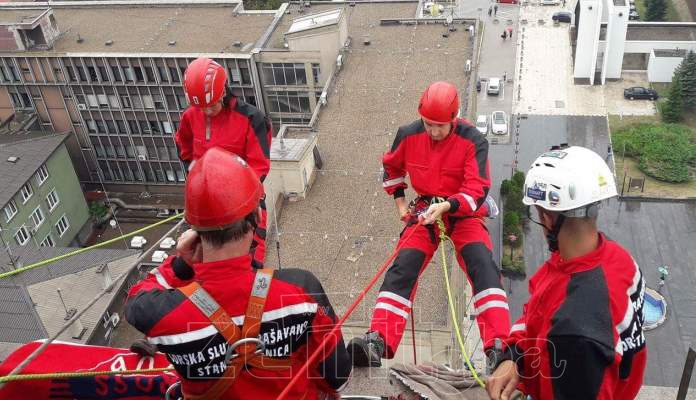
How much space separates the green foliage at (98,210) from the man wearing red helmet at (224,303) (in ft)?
109

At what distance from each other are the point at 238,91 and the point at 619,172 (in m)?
21.1

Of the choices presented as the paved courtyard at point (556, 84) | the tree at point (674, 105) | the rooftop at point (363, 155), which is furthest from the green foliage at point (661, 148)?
the rooftop at point (363, 155)

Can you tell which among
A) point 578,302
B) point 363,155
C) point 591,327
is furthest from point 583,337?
point 363,155

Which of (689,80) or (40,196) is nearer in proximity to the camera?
(40,196)

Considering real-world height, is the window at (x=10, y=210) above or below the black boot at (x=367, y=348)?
below

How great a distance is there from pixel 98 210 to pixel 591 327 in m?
35.0

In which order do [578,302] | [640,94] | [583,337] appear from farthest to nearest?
[640,94] → [578,302] → [583,337]

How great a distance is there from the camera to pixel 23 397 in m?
6.58

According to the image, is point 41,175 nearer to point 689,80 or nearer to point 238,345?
point 238,345

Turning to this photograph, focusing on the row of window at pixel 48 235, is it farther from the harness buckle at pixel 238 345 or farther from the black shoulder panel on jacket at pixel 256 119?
the harness buckle at pixel 238 345

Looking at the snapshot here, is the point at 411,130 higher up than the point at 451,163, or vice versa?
the point at 411,130

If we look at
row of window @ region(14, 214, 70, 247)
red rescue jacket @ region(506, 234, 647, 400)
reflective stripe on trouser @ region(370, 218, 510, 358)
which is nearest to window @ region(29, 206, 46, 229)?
row of window @ region(14, 214, 70, 247)

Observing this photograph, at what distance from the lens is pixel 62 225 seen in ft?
107

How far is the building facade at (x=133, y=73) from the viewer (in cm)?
3188
